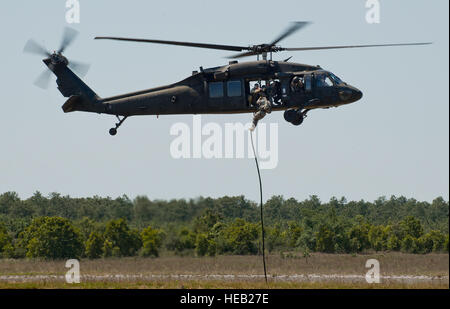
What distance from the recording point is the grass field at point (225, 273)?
2933 cm

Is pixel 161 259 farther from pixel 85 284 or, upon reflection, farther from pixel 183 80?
pixel 183 80

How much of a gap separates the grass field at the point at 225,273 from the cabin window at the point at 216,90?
7.16 metres

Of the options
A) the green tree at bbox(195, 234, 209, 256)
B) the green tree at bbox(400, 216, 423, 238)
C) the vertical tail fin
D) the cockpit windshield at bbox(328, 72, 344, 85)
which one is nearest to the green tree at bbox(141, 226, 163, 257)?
the green tree at bbox(195, 234, 209, 256)

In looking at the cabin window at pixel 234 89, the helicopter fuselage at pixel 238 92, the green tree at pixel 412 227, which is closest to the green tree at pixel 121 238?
the helicopter fuselage at pixel 238 92

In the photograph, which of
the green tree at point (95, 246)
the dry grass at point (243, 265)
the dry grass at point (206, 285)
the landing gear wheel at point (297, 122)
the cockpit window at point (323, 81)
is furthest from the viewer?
the green tree at point (95, 246)

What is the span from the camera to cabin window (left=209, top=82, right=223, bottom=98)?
108ft

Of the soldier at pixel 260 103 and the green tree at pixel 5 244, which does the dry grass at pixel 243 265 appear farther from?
the soldier at pixel 260 103

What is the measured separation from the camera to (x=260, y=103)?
31.8 meters

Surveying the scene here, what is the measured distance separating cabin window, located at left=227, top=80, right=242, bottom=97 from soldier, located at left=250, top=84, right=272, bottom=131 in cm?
61

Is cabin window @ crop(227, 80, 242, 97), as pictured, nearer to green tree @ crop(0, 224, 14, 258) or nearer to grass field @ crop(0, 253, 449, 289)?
grass field @ crop(0, 253, 449, 289)

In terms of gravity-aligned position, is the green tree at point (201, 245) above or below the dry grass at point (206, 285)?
above

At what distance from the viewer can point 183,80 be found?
33.8 m
